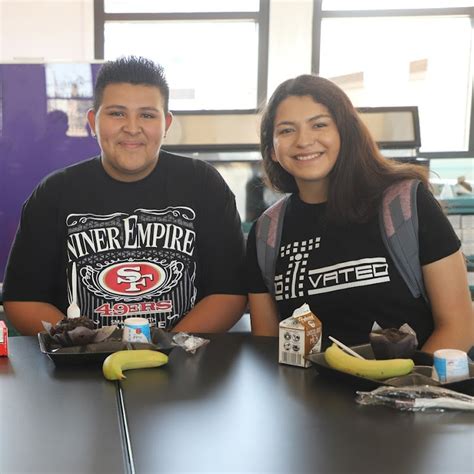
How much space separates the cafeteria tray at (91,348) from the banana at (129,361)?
35 mm

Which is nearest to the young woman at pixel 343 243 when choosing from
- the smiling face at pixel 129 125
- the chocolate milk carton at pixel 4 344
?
the smiling face at pixel 129 125

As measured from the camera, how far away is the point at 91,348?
1.61 m

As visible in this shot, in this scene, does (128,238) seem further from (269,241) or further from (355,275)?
(355,275)

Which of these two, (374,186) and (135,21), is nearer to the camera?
(374,186)

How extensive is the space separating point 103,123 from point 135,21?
10.6ft

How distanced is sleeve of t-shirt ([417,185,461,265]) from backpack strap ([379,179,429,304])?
14mm

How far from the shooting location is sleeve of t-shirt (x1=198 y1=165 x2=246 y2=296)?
226 cm

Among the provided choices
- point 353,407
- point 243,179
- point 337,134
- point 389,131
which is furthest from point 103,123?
point 389,131

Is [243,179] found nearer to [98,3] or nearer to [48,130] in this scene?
[48,130]

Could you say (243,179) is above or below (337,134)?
below

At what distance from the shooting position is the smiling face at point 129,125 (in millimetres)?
2234

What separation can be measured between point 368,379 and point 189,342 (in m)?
0.50

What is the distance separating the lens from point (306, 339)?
61.1 inches

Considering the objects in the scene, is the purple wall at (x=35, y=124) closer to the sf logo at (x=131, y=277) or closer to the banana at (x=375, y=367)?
the sf logo at (x=131, y=277)
